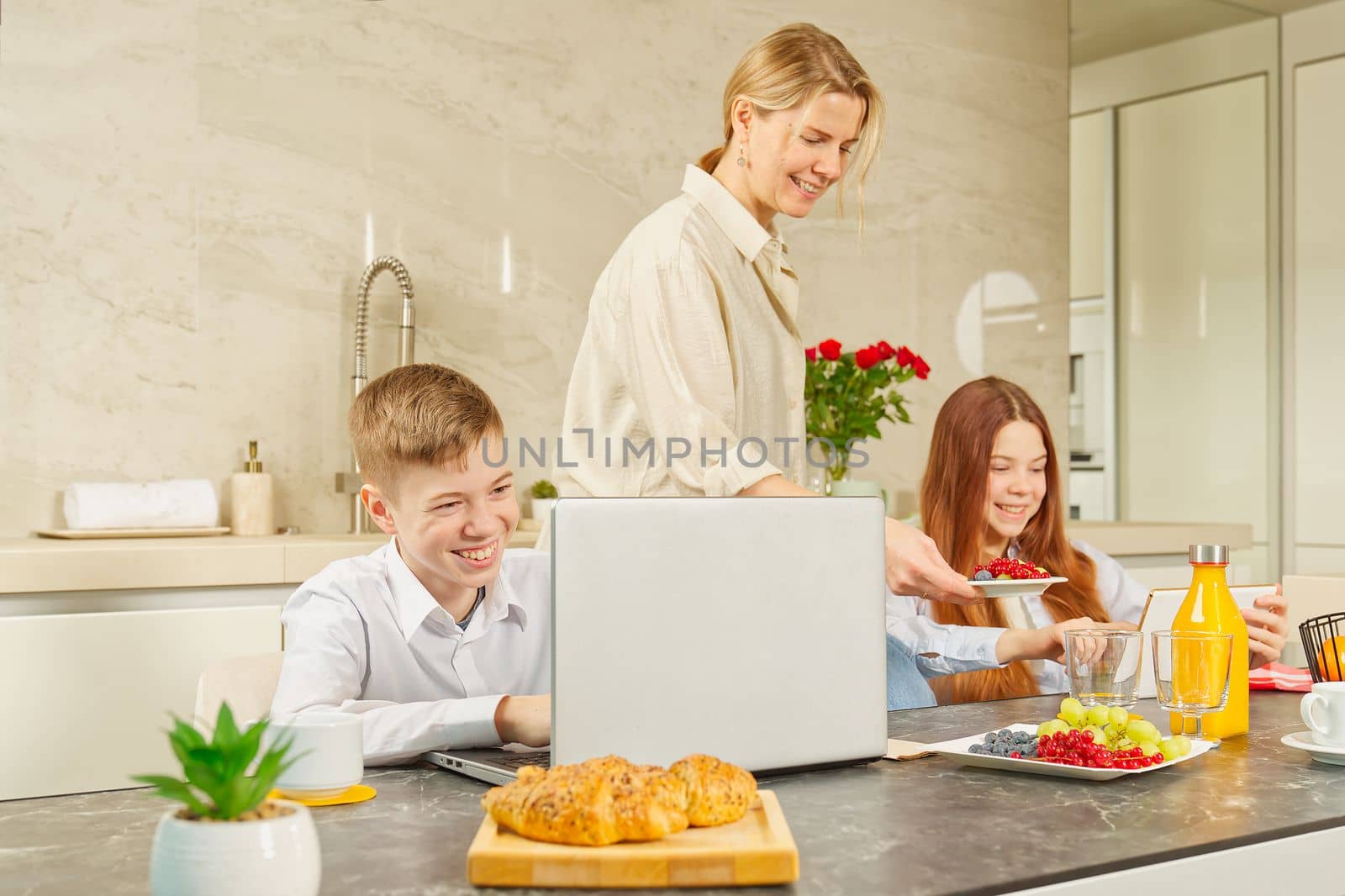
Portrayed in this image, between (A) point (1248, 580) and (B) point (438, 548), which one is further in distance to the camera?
(A) point (1248, 580)

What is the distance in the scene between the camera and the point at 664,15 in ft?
10.3

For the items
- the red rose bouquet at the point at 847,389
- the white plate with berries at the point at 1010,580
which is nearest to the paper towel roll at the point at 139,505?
the red rose bouquet at the point at 847,389

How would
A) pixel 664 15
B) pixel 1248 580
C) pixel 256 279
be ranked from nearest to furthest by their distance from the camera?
1. pixel 256 279
2. pixel 664 15
3. pixel 1248 580

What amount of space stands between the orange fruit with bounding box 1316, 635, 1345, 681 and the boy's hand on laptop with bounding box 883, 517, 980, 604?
45 centimetres

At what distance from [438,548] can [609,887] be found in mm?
771

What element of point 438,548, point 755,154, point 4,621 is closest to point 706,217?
point 755,154

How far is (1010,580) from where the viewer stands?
144cm

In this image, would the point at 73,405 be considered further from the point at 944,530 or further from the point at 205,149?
the point at 944,530

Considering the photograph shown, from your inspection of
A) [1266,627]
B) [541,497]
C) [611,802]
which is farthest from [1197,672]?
[541,497]

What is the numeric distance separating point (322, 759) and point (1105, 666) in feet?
2.38

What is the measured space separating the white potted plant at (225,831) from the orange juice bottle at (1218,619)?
36.1 inches

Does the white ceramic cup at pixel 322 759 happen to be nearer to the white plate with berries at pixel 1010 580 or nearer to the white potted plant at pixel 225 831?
the white potted plant at pixel 225 831

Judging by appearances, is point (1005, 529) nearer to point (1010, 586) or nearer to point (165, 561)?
point (1010, 586)

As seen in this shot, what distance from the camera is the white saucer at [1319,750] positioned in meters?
1.17
